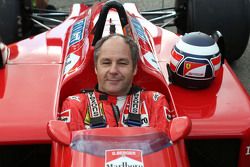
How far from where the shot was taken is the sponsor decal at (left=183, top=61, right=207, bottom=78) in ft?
11.2

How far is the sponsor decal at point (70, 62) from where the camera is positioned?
3283 mm

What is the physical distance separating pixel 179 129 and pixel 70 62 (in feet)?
3.73

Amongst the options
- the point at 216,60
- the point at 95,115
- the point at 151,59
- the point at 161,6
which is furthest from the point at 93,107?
the point at 161,6

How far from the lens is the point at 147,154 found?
2.34 metres

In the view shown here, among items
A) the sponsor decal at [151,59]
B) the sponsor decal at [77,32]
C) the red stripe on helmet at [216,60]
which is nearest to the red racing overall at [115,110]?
the sponsor decal at [151,59]

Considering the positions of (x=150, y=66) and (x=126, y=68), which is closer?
(x=126, y=68)

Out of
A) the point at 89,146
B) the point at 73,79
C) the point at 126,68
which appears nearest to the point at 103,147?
the point at 89,146

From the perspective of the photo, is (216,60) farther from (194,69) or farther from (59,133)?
(59,133)

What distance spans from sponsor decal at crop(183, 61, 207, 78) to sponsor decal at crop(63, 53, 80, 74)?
29.5 inches

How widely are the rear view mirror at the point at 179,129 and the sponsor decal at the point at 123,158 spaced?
252 millimetres

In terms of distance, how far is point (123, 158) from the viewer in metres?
2.28

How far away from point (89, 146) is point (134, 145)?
0.70 feet

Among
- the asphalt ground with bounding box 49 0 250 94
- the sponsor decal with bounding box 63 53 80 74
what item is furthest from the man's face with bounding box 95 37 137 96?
the asphalt ground with bounding box 49 0 250 94

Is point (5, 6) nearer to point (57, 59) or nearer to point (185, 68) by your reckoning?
point (57, 59)
